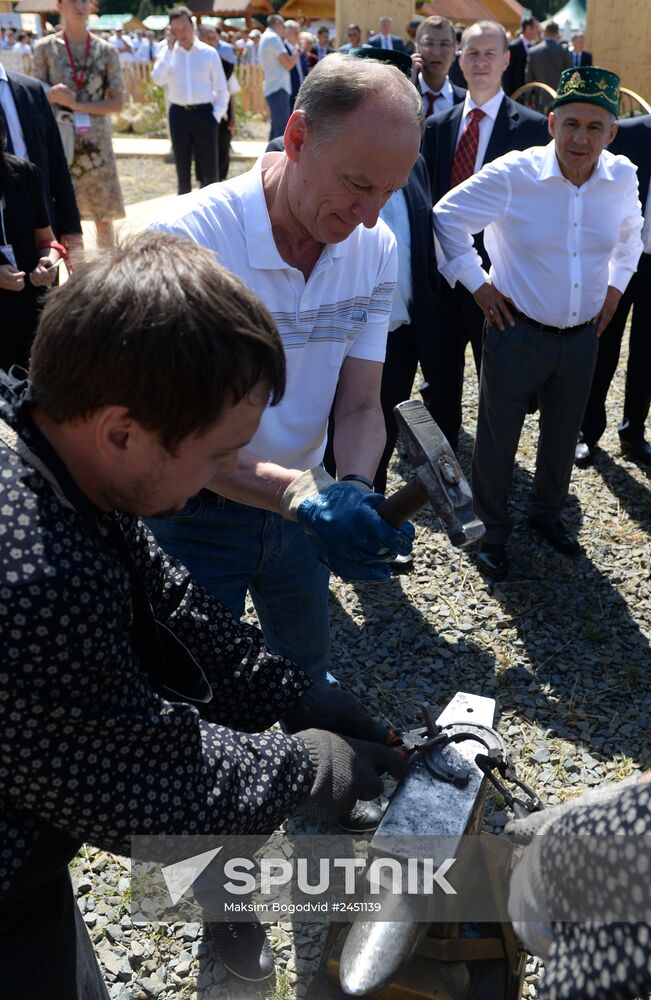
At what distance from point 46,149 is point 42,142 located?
0.13ft

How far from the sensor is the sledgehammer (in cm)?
196

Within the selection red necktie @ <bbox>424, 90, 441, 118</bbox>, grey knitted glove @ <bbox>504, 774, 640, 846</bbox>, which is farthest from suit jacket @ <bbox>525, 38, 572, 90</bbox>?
grey knitted glove @ <bbox>504, 774, 640, 846</bbox>

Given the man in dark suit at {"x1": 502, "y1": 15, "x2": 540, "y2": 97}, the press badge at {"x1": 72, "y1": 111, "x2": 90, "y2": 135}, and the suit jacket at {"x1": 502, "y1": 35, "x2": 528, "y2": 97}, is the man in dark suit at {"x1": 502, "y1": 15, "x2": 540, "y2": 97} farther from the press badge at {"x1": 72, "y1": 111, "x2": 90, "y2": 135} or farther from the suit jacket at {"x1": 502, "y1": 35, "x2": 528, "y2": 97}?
the press badge at {"x1": 72, "y1": 111, "x2": 90, "y2": 135}

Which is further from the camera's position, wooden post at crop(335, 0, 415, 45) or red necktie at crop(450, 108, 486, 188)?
wooden post at crop(335, 0, 415, 45)

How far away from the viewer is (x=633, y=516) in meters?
5.09

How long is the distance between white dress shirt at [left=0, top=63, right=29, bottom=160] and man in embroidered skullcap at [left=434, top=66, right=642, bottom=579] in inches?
86.3

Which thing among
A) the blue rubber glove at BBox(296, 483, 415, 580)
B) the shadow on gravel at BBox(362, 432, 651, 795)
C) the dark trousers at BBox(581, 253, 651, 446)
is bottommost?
the shadow on gravel at BBox(362, 432, 651, 795)

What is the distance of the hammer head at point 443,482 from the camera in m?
1.96

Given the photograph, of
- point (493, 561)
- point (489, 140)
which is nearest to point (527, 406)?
point (493, 561)

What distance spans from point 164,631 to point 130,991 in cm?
148

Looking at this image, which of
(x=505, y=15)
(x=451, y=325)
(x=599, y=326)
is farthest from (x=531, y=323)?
(x=505, y=15)

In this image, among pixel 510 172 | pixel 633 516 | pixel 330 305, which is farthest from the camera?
pixel 633 516

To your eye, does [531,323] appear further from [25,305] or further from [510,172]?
[25,305]

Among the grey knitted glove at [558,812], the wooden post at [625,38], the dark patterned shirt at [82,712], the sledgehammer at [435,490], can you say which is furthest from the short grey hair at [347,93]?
the wooden post at [625,38]
